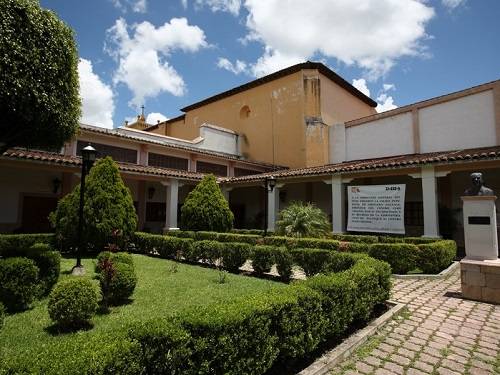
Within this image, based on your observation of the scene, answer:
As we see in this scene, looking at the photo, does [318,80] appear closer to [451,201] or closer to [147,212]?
[451,201]

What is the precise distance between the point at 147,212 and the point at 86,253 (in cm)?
807

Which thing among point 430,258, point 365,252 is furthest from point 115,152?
point 430,258

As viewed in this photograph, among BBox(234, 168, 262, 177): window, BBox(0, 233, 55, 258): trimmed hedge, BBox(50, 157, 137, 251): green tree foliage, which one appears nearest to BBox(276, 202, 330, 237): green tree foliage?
BBox(50, 157, 137, 251): green tree foliage

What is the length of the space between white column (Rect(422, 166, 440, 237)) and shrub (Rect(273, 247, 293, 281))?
6.76m

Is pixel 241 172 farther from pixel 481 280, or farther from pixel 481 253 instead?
pixel 481 280

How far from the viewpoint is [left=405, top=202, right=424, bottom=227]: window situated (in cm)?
1629

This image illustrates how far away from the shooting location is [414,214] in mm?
16531

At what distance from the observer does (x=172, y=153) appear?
798 inches

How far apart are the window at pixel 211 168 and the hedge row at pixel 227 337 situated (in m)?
17.7

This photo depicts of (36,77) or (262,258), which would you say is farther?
(262,258)

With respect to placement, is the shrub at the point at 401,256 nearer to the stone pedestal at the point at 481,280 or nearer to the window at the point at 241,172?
the stone pedestal at the point at 481,280

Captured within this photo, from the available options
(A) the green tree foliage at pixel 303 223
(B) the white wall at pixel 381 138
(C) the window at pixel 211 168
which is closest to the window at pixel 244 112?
(C) the window at pixel 211 168

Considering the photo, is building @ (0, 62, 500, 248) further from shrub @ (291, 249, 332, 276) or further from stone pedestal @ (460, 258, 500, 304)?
shrub @ (291, 249, 332, 276)

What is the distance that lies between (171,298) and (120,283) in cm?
101
